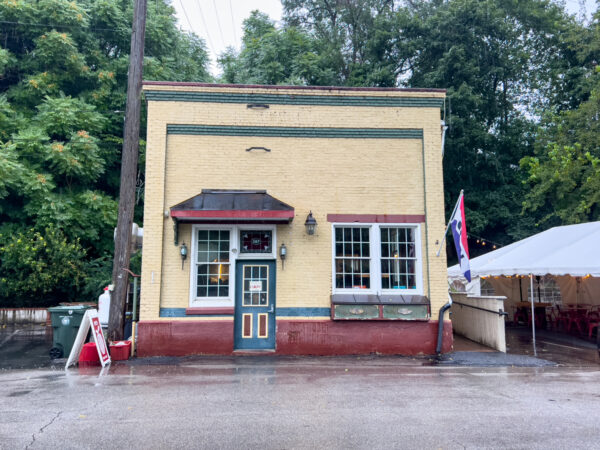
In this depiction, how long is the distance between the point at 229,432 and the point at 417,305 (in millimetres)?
6612

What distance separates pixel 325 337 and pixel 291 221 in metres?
2.89

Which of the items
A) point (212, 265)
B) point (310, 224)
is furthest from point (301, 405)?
point (212, 265)

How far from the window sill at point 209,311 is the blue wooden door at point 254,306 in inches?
11.4

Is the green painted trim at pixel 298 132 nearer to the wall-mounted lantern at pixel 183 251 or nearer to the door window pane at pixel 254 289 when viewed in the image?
the wall-mounted lantern at pixel 183 251

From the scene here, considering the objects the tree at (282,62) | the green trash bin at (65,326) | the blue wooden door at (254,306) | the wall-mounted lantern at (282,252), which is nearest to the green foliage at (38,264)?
the green trash bin at (65,326)

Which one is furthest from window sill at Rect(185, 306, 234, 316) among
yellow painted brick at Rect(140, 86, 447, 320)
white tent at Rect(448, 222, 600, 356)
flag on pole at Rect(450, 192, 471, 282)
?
white tent at Rect(448, 222, 600, 356)

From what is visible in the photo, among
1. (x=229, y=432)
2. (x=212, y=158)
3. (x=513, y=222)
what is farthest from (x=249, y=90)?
(x=513, y=222)

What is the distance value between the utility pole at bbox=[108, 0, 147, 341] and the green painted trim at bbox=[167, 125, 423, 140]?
0.97 meters

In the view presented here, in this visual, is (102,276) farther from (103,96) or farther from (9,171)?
(103,96)

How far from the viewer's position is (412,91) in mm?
11742

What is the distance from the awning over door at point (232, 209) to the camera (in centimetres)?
1041

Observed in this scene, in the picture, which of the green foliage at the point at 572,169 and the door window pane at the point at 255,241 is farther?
the green foliage at the point at 572,169

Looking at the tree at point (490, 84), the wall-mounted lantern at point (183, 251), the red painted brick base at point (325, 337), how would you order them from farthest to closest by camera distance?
the tree at point (490, 84), the wall-mounted lantern at point (183, 251), the red painted brick base at point (325, 337)

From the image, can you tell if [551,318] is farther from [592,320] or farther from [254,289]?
[254,289]
